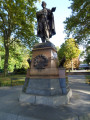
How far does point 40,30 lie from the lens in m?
6.30

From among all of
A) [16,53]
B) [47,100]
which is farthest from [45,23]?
[16,53]

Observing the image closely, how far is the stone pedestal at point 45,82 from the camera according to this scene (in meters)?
4.47

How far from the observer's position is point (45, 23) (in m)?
6.19

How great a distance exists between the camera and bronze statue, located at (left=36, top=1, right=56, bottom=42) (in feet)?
20.4

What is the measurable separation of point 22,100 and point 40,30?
4.23 meters

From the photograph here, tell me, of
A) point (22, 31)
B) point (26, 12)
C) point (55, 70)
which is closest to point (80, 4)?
point (26, 12)

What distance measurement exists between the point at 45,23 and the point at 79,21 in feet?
40.3

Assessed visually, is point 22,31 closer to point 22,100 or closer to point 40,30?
point 40,30

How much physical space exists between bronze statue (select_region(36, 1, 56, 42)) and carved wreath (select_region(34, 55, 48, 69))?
1470mm

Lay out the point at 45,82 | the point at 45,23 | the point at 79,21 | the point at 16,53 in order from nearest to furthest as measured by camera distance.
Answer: the point at 45,82, the point at 45,23, the point at 79,21, the point at 16,53

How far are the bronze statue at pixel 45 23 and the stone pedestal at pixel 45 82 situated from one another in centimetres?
102

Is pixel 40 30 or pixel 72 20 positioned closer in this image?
pixel 40 30

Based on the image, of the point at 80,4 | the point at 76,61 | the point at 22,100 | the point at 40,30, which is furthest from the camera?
the point at 76,61

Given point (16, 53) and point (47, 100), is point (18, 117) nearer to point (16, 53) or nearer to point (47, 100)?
point (47, 100)
